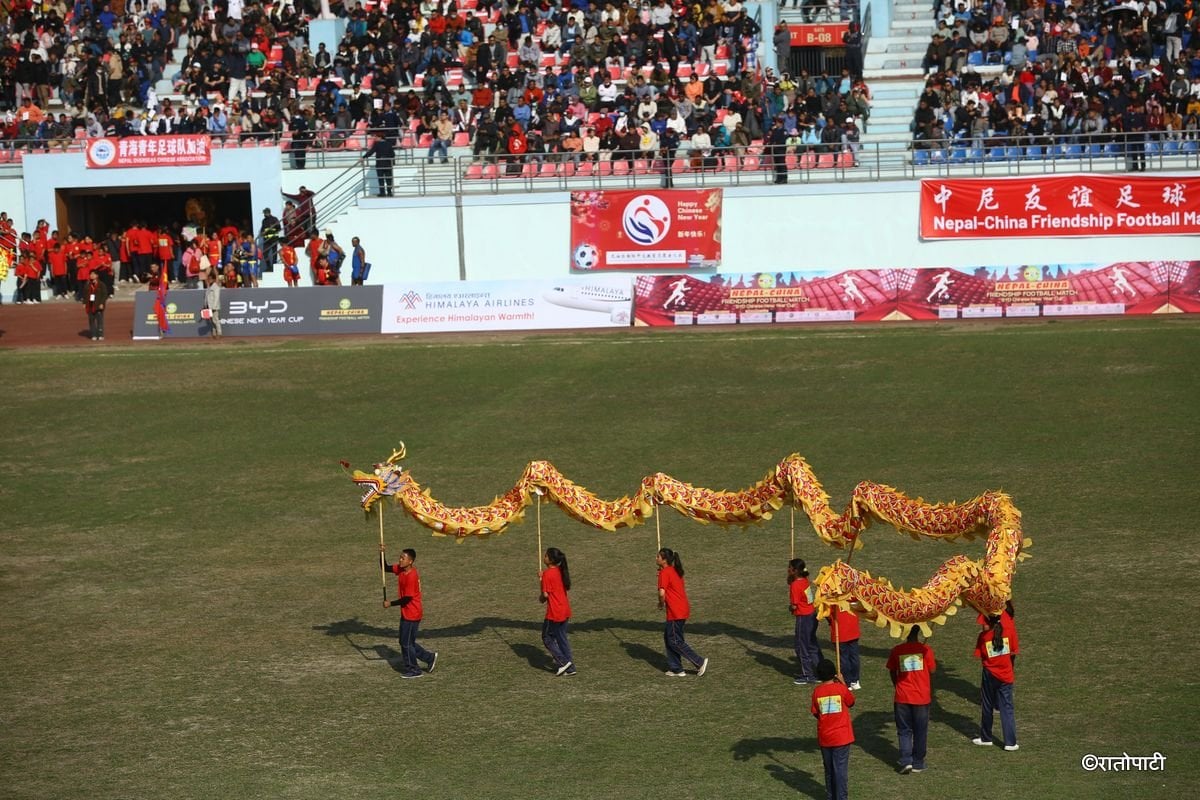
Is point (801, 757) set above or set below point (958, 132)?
below

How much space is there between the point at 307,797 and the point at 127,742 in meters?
2.60

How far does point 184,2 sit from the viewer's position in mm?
54250

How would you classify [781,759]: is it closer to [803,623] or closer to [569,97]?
[803,623]

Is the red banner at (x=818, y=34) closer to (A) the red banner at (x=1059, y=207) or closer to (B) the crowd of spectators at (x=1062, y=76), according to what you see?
Answer: (B) the crowd of spectators at (x=1062, y=76)

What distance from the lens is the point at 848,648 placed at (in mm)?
16047

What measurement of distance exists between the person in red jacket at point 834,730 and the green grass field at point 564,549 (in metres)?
0.65

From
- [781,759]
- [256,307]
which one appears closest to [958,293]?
[256,307]

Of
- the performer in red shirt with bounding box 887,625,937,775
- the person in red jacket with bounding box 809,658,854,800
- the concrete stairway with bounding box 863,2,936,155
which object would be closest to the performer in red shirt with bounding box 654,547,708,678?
the performer in red shirt with bounding box 887,625,937,775

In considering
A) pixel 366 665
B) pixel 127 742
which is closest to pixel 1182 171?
pixel 366 665

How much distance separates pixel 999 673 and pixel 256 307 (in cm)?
2875

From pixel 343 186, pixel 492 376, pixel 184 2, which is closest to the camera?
pixel 492 376

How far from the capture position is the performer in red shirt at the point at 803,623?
16.5 metres

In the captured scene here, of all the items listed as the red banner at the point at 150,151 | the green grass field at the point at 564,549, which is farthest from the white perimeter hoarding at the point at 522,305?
the red banner at the point at 150,151

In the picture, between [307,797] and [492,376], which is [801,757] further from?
[492,376]
